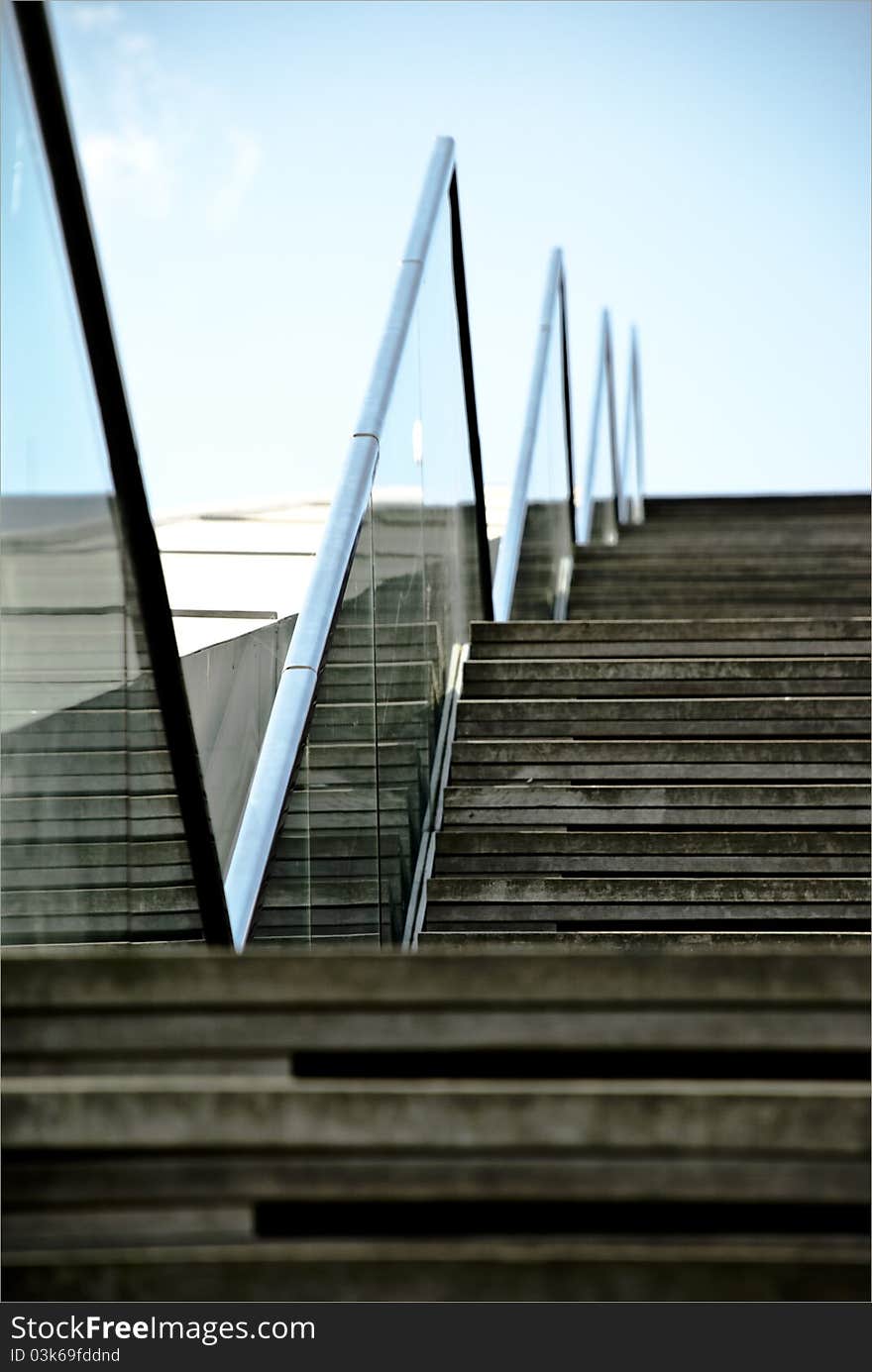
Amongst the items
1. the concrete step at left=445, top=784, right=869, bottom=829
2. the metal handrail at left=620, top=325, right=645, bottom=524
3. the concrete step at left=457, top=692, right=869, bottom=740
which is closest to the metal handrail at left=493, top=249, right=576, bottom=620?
the concrete step at left=457, top=692, right=869, bottom=740

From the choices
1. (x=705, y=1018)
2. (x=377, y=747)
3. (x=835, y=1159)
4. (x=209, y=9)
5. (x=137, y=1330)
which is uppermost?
(x=209, y=9)

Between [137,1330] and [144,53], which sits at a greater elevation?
[144,53]

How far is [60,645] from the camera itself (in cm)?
260

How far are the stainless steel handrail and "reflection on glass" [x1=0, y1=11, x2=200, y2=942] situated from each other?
734 centimetres

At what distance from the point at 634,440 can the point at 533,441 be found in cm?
603

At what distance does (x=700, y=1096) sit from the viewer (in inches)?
59.6

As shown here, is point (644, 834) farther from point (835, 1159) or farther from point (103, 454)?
point (835, 1159)

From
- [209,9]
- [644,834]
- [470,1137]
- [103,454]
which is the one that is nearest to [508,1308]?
[470,1137]

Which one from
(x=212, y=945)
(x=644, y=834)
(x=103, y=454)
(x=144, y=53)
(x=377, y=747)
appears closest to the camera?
(x=103, y=454)

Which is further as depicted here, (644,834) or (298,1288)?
(644,834)

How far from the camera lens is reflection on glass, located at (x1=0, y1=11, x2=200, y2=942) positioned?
235 centimetres

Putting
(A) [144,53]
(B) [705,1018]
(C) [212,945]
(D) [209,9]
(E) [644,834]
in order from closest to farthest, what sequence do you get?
1. (B) [705,1018]
2. (C) [212,945]
3. (E) [644,834]
4. (D) [209,9]
5. (A) [144,53]

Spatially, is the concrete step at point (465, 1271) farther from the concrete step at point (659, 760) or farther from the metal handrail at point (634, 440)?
the metal handrail at point (634, 440)

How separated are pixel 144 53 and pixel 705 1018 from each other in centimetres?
3061
